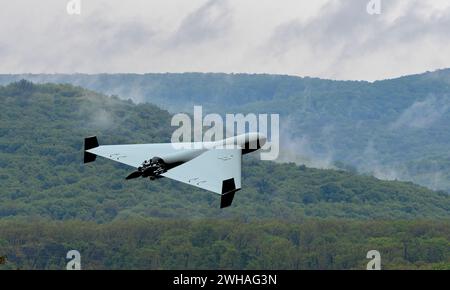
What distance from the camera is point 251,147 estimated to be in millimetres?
85562

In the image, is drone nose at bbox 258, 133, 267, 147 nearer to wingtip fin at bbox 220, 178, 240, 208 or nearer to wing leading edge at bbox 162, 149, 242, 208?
wing leading edge at bbox 162, 149, 242, 208

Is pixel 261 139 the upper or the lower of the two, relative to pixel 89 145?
upper

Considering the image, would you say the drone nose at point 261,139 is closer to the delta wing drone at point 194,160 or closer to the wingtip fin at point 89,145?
the delta wing drone at point 194,160

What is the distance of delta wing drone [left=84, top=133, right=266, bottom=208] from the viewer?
7044 cm

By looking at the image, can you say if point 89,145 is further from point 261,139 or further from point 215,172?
point 261,139

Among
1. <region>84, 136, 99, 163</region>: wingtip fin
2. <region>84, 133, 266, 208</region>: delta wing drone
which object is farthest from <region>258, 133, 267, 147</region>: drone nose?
<region>84, 136, 99, 163</region>: wingtip fin

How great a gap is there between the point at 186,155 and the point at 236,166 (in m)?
5.71

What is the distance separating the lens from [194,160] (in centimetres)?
7706

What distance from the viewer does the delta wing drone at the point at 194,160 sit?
7044 centimetres

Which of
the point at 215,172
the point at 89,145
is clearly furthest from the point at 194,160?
the point at 89,145
